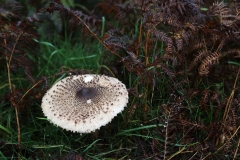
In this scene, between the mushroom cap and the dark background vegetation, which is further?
the dark background vegetation

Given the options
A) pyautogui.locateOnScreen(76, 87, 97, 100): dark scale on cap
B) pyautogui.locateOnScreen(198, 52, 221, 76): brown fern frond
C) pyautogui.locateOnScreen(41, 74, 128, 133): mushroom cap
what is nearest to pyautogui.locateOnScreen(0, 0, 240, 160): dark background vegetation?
pyautogui.locateOnScreen(198, 52, 221, 76): brown fern frond

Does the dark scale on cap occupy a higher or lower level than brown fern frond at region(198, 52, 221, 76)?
lower

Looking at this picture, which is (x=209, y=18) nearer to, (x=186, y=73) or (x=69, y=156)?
(x=186, y=73)

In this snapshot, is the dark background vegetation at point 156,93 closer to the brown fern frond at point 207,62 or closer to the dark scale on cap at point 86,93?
the brown fern frond at point 207,62

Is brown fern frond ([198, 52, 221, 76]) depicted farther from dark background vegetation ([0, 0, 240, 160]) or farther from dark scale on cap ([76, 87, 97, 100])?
dark scale on cap ([76, 87, 97, 100])

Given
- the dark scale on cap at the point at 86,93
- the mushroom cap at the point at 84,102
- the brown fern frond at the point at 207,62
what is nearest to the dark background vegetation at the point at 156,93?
the brown fern frond at the point at 207,62

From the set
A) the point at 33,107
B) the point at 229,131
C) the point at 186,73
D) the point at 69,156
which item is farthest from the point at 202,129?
the point at 33,107

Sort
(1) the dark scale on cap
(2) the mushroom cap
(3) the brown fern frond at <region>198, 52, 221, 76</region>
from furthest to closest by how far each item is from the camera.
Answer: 1. (3) the brown fern frond at <region>198, 52, 221, 76</region>
2. (1) the dark scale on cap
3. (2) the mushroom cap

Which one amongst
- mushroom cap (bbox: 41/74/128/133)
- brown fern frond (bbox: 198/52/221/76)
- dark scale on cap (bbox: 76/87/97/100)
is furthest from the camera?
brown fern frond (bbox: 198/52/221/76)
